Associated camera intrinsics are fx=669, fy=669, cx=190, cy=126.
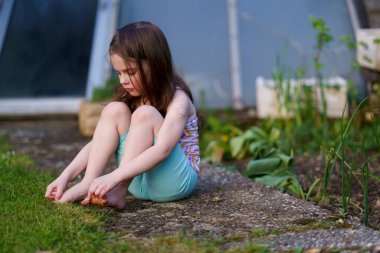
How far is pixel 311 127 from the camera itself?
158 inches

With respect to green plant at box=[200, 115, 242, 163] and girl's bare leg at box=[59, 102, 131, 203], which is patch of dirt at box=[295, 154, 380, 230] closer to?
green plant at box=[200, 115, 242, 163]

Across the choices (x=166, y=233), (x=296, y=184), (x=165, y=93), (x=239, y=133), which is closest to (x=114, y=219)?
(x=166, y=233)

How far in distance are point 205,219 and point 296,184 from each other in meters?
0.67

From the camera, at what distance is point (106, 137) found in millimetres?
2400

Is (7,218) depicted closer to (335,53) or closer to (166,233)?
(166,233)

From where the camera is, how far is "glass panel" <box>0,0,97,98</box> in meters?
5.32

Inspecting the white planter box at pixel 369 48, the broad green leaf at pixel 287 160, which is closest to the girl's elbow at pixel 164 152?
the broad green leaf at pixel 287 160

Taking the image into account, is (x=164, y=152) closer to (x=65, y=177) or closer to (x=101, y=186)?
(x=101, y=186)

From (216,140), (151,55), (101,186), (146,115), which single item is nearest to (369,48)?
(216,140)

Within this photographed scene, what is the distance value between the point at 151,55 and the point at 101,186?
53 cm

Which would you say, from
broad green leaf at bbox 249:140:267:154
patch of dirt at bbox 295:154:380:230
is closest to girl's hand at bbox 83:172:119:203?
patch of dirt at bbox 295:154:380:230

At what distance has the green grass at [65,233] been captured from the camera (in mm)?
1829

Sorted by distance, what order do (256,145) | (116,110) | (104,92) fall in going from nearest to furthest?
(116,110), (256,145), (104,92)

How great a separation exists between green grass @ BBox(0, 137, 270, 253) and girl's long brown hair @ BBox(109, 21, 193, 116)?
1.59 feet
